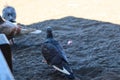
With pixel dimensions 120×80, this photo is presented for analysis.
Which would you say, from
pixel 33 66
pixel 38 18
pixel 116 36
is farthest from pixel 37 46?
pixel 38 18

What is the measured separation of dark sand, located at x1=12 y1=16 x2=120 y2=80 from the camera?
13.6ft

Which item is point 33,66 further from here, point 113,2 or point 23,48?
point 113,2

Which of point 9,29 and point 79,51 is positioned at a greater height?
point 9,29

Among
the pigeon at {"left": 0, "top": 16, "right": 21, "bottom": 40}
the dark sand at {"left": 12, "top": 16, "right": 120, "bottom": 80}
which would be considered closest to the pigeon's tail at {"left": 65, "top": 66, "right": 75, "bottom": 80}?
the dark sand at {"left": 12, "top": 16, "right": 120, "bottom": 80}

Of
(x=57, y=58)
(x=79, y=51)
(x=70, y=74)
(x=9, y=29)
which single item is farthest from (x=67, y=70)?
(x=9, y=29)

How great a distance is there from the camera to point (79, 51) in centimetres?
505

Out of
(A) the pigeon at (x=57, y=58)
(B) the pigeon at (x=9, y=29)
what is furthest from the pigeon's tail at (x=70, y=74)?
(B) the pigeon at (x=9, y=29)

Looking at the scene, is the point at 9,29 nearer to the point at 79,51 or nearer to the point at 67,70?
the point at 79,51

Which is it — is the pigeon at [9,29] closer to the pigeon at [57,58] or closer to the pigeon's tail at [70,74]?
Answer: the pigeon at [57,58]

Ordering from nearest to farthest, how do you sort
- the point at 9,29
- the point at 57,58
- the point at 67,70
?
the point at 67,70
the point at 57,58
the point at 9,29


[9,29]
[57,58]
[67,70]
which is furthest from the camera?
[9,29]

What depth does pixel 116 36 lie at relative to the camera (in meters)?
5.62

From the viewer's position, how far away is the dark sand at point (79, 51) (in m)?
4.16

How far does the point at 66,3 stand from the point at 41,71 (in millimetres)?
4694
